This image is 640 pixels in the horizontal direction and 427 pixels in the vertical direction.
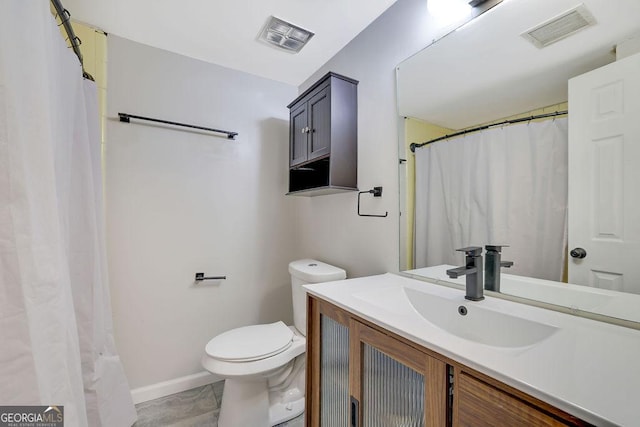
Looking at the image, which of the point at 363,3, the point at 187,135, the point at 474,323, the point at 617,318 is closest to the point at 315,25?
the point at 363,3

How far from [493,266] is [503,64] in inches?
30.0

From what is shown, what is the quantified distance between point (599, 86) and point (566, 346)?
74cm

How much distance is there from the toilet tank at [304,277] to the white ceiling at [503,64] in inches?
37.3

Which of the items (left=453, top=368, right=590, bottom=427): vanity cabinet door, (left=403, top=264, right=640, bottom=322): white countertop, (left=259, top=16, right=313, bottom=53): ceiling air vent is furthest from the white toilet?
(left=259, top=16, right=313, bottom=53): ceiling air vent

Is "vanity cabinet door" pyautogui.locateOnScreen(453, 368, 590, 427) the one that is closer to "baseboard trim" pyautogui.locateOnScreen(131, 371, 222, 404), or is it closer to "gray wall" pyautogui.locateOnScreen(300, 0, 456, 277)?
"gray wall" pyautogui.locateOnScreen(300, 0, 456, 277)

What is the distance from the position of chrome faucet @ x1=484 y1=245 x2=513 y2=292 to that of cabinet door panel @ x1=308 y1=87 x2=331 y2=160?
0.95 meters

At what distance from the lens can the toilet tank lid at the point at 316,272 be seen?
149 cm

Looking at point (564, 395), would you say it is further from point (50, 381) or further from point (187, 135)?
point (187, 135)

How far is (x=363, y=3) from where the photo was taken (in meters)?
1.37

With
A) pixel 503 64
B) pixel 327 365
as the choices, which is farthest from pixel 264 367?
pixel 503 64

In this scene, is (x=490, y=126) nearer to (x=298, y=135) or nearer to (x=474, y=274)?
(x=474, y=274)

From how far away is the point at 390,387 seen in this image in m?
0.77

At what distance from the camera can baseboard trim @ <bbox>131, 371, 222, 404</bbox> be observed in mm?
1646

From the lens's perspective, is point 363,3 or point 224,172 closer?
point 363,3
